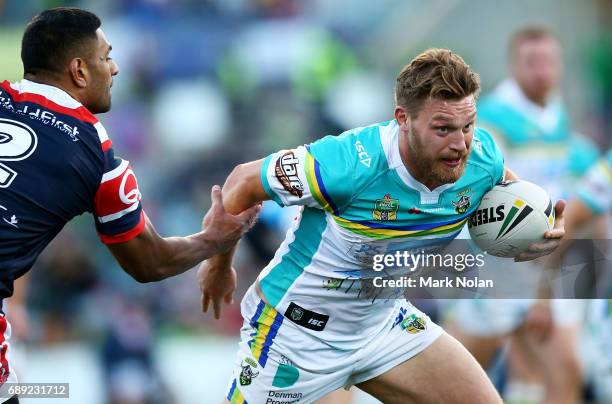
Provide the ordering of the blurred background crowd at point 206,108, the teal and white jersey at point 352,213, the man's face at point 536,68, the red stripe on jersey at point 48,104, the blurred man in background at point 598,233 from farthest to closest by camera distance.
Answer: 1. the blurred background crowd at point 206,108
2. the man's face at point 536,68
3. the blurred man in background at point 598,233
4. the teal and white jersey at point 352,213
5. the red stripe on jersey at point 48,104

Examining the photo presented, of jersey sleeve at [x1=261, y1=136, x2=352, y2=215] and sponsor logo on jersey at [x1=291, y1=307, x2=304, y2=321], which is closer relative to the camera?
jersey sleeve at [x1=261, y1=136, x2=352, y2=215]

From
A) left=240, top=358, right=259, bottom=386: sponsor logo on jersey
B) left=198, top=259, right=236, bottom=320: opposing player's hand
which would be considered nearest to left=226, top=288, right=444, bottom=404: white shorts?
left=240, top=358, right=259, bottom=386: sponsor logo on jersey

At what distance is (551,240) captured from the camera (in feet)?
18.3

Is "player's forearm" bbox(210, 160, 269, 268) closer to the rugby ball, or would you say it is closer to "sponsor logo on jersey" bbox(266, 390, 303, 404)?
"sponsor logo on jersey" bbox(266, 390, 303, 404)

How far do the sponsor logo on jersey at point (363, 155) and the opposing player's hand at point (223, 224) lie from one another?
2.09 feet

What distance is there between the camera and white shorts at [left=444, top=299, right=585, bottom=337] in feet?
30.3

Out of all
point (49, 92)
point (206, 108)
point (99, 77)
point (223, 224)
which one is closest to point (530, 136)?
point (223, 224)

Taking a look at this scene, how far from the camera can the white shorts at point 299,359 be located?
18.9 ft

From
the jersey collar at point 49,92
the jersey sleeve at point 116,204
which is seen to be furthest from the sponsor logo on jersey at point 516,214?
the jersey collar at point 49,92

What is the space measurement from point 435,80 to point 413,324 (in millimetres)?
1415

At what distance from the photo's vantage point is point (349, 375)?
587 cm

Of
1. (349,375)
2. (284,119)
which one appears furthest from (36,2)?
(349,375)

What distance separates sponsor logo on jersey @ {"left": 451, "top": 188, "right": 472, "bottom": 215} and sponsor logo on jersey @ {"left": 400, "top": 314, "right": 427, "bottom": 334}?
28.2 inches

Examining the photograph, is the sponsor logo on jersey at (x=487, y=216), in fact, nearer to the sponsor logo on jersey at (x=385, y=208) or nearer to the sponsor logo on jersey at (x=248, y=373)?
the sponsor logo on jersey at (x=385, y=208)
